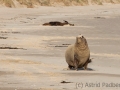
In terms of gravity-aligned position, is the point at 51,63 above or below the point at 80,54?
below

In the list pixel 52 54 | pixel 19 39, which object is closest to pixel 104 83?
pixel 52 54

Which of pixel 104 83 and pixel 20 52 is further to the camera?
pixel 20 52

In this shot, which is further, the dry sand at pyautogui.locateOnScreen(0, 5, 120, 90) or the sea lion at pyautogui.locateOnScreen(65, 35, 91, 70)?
the sea lion at pyautogui.locateOnScreen(65, 35, 91, 70)

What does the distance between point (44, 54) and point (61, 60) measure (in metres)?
1.35

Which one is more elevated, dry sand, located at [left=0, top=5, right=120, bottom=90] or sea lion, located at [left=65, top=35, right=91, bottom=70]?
sea lion, located at [left=65, top=35, right=91, bottom=70]

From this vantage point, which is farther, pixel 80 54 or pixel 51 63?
pixel 51 63

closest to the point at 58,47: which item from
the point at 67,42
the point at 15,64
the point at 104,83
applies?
the point at 67,42

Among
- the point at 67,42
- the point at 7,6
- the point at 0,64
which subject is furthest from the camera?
the point at 7,6

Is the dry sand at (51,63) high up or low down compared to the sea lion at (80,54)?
down

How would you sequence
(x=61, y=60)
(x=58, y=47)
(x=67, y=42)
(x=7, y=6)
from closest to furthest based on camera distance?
(x=61, y=60)
(x=58, y=47)
(x=67, y=42)
(x=7, y=6)

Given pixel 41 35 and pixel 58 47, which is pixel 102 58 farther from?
pixel 41 35

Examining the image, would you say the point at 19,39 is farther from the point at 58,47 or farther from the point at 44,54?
the point at 44,54

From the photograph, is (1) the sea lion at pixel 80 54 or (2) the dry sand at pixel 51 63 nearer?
(2) the dry sand at pixel 51 63

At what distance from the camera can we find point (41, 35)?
21.5m
